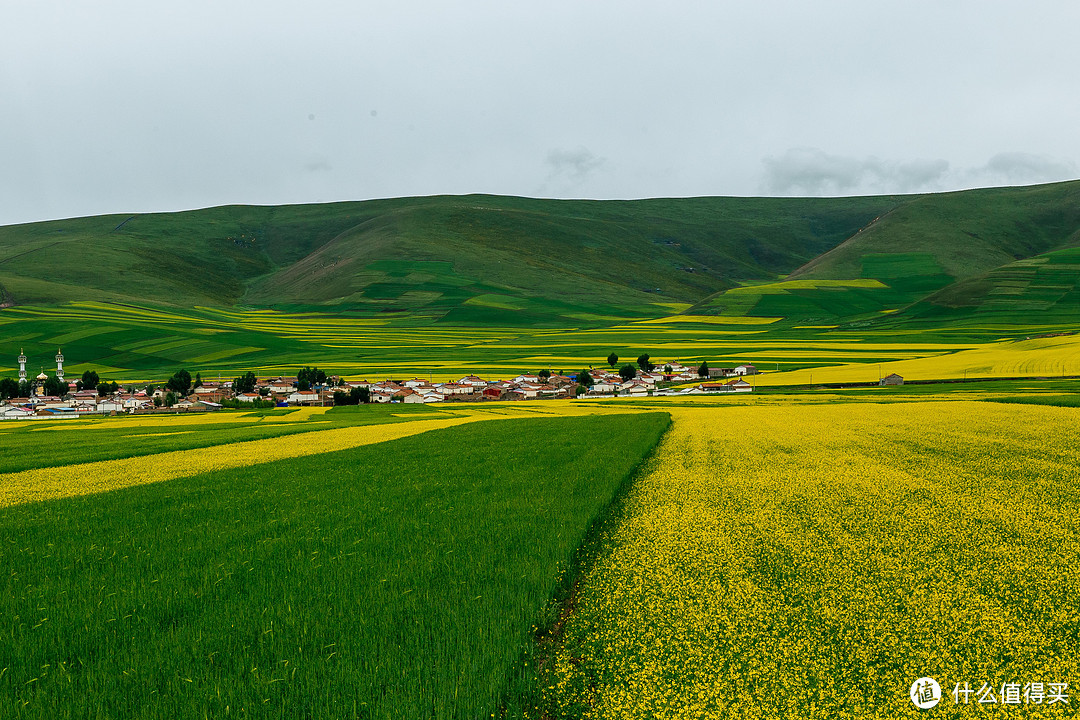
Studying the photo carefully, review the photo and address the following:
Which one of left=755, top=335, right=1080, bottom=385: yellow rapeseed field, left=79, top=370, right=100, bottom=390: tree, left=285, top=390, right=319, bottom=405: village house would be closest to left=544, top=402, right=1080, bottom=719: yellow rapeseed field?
left=755, top=335, right=1080, bottom=385: yellow rapeseed field

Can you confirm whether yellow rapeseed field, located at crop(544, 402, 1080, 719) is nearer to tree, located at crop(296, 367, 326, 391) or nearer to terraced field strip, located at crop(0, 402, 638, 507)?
terraced field strip, located at crop(0, 402, 638, 507)

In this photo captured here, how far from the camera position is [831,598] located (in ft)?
34.2

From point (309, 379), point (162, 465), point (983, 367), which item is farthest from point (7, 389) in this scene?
point (983, 367)

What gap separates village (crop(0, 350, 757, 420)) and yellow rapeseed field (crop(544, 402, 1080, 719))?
67.1 meters

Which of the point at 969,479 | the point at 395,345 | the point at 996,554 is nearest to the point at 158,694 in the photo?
the point at 996,554

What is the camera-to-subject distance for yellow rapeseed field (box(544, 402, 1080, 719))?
311 inches

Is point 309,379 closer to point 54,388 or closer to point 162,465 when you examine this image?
point 54,388

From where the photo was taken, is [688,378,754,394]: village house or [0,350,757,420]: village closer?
[688,378,754,394]: village house

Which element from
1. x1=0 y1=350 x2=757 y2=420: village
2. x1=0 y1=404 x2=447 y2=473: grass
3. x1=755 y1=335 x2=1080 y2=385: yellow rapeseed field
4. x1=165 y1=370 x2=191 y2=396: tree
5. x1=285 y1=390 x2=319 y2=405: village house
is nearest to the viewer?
x1=0 y1=404 x2=447 y2=473: grass

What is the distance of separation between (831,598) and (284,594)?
29.1 ft

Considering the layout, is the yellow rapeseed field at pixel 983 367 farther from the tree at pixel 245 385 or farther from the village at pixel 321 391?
the tree at pixel 245 385

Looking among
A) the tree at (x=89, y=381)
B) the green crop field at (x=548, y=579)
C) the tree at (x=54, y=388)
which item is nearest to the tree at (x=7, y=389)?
the tree at (x=54, y=388)

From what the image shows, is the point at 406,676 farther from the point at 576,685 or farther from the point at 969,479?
the point at 969,479

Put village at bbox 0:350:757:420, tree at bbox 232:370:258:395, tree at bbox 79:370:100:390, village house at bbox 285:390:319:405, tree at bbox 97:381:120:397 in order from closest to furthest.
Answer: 1. village at bbox 0:350:757:420
2. village house at bbox 285:390:319:405
3. tree at bbox 97:381:120:397
4. tree at bbox 232:370:258:395
5. tree at bbox 79:370:100:390
